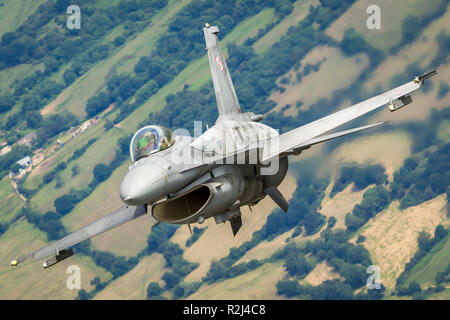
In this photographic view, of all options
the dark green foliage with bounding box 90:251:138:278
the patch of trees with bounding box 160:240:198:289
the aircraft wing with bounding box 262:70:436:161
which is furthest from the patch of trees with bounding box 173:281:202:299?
the aircraft wing with bounding box 262:70:436:161

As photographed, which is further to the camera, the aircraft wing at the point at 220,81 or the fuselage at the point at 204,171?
the aircraft wing at the point at 220,81

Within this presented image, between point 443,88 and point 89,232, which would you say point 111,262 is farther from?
point 89,232

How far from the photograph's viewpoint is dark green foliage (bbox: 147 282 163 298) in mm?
125944

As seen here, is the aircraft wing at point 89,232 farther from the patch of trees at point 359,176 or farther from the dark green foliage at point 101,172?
the dark green foliage at point 101,172

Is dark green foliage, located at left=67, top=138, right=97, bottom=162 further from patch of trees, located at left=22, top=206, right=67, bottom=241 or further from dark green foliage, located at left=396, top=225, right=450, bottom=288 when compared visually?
dark green foliage, located at left=396, top=225, right=450, bottom=288

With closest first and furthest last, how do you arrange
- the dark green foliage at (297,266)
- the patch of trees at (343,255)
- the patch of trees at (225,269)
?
1. the patch of trees at (343,255)
2. the patch of trees at (225,269)
3. the dark green foliage at (297,266)

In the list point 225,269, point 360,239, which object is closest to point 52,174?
point 225,269

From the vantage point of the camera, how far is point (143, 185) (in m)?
28.9

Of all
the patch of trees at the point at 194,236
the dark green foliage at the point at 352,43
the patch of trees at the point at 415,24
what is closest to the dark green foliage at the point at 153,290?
the patch of trees at the point at 194,236

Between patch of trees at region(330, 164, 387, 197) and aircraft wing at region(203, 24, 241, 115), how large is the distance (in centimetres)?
8354

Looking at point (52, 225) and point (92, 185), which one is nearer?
point (52, 225)

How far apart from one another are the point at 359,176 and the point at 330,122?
331ft

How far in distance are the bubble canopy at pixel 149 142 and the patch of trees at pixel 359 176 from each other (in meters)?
92.4

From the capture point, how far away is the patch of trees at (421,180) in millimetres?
138125
